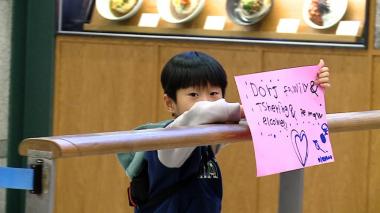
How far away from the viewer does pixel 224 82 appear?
2.54 metres

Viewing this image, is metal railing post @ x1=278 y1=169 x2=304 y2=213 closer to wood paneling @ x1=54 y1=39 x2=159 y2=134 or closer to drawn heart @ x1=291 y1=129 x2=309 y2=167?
drawn heart @ x1=291 y1=129 x2=309 y2=167

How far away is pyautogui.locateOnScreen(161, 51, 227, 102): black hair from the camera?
2502mm

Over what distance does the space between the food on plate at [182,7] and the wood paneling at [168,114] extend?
195 millimetres

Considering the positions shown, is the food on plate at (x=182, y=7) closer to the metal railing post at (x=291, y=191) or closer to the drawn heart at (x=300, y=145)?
the metal railing post at (x=291, y=191)

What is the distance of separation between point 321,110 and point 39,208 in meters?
1.03

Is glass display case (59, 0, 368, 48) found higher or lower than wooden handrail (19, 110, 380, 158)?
higher

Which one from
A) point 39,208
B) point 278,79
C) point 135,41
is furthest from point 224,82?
point 135,41

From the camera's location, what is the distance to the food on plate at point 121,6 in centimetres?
542

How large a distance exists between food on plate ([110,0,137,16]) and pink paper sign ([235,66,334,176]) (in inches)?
126

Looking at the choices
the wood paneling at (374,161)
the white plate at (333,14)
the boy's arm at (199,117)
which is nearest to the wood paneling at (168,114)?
the wood paneling at (374,161)

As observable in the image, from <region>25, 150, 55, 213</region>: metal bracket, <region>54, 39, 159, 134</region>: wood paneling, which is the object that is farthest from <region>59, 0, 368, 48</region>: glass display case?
<region>25, 150, 55, 213</region>: metal bracket

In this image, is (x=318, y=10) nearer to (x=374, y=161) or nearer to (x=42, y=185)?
(x=374, y=161)

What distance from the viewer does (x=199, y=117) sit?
7.30 ft

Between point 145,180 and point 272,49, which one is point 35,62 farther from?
point 145,180
